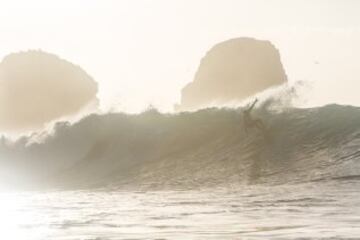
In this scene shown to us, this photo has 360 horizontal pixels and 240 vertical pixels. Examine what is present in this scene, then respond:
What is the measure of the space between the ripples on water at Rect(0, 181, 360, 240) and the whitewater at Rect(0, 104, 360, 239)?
0.08ft

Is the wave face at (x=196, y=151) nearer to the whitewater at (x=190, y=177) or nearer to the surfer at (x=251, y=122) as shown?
the whitewater at (x=190, y=177)

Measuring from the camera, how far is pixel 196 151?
27391mm

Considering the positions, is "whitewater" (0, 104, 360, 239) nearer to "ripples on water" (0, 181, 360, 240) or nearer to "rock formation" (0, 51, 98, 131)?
"ripples on water" (0, 181, 360, 240)

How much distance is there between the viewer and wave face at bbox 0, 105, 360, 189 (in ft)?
72.8

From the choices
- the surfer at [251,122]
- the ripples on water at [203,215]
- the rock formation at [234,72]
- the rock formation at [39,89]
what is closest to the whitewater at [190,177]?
the ripples on water at [203,215]

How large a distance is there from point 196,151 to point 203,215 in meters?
12.8

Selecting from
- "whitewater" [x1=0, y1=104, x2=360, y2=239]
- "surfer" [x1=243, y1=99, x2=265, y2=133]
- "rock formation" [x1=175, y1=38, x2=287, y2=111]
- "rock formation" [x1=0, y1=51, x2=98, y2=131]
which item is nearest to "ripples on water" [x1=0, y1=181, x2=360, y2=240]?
"whitewater" [x1=0, y1=104, x2=360, y2=239]

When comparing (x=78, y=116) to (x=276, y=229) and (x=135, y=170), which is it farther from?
(x=276, y=229)

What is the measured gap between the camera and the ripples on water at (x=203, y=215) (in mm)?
11891

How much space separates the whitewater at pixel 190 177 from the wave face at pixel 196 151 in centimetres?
6

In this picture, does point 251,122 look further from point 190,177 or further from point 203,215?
point 203,215

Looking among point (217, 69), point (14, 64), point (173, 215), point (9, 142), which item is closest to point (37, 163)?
point (9, 142)

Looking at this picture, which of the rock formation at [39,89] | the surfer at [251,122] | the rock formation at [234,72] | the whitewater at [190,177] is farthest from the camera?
the rock formation at [234,72]

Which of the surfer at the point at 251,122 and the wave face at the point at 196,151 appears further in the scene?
the surfer at the point at 251,122
